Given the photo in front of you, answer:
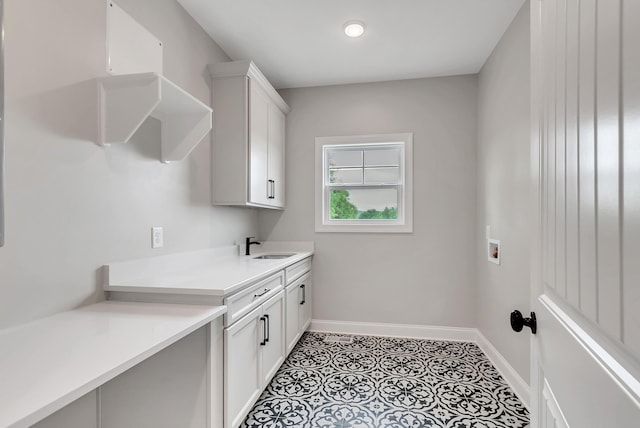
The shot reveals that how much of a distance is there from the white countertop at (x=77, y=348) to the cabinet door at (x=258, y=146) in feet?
4.30

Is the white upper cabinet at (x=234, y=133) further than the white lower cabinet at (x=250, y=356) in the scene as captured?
Yes

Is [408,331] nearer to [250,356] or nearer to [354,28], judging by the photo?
[250,356]

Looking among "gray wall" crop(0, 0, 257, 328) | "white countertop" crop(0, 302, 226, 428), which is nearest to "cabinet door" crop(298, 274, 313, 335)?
"gray wall" crop(0, 0, 257, 328)

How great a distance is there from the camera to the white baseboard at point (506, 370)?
82.8 inches

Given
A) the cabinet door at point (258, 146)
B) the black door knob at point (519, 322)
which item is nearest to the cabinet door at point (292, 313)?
the cabinet door at point (258, 146)

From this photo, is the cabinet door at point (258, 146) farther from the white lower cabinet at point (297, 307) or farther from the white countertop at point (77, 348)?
the white countertop at point (77, 348)

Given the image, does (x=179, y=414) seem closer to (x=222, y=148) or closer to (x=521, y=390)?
(x=222, y=148)

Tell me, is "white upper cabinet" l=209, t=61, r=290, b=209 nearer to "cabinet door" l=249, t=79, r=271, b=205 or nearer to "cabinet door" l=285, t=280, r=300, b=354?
"cabinet door" l=249, t=79, r=271, b=205

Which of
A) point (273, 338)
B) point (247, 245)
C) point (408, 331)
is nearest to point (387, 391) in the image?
point (273, 338)

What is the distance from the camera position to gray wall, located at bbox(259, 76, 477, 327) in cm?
316

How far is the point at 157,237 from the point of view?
193cm

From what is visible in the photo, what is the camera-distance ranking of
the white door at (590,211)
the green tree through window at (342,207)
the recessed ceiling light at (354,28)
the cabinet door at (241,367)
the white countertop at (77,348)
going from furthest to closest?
the green tree through window at (342,207)
the recessed ceiling light at (354,28)
the cabinet door at (241,367)
the white countertop at (77,348)
the white door at (590,211)

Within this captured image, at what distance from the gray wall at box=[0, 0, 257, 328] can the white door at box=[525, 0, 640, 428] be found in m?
1.68

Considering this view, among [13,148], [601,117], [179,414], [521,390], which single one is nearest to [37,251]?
[13,148]
